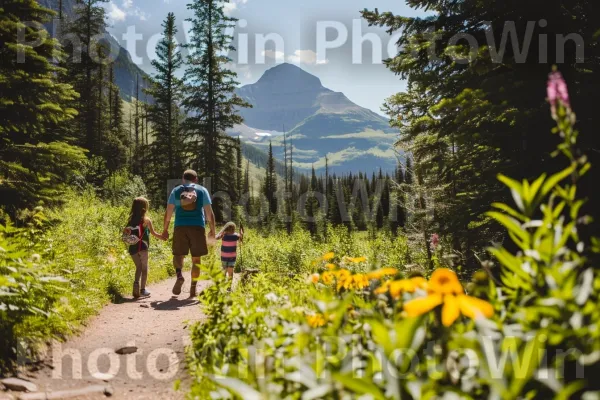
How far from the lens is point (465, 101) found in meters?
4.96

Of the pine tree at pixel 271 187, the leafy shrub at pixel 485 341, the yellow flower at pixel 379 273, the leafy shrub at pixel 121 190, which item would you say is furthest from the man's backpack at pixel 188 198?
the pine tree at pixel 271 187

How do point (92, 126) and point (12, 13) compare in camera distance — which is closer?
point (12, 13)

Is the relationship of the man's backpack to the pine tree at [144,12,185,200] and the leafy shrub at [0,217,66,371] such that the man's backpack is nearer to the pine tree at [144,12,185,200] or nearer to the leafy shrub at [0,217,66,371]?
the leafy shrub at [0,217,66,371]

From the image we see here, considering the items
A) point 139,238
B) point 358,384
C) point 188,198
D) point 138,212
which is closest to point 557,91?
point 358,384

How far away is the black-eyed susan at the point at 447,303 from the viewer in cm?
125

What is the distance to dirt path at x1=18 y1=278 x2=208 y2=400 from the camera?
326cm

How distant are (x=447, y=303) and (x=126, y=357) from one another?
3823 mm

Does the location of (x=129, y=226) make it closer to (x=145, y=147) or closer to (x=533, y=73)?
(x=533, y=73)

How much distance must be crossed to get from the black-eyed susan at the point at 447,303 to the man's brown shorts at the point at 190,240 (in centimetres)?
576

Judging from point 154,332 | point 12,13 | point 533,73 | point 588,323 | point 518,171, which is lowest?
point 154,332

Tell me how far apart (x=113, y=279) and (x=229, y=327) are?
191 inches

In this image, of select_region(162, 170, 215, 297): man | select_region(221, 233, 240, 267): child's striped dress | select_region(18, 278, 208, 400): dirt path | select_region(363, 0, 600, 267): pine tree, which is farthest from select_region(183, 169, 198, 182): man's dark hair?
select_region(363, 0, 600, 267): pine tree

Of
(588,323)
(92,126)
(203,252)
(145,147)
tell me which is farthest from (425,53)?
(145,147)

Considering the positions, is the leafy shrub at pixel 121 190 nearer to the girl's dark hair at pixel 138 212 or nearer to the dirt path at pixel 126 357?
the girl's dark hair at pixel 138 212
